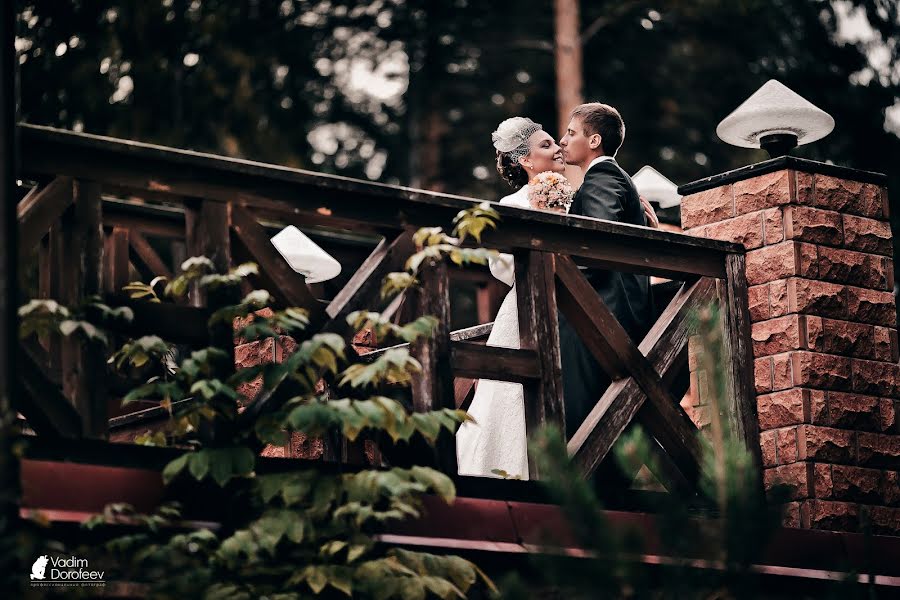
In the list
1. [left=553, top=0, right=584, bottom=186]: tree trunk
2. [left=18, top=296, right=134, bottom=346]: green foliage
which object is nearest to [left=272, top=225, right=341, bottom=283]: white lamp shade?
[left=18, top=296, right=134, bottom=346]: green foliage

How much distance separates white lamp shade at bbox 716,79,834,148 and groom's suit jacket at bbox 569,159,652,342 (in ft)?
2.77

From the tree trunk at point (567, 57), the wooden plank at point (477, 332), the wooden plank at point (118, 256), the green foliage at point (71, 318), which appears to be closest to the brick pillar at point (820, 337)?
the wooden plank at point (477, 332)

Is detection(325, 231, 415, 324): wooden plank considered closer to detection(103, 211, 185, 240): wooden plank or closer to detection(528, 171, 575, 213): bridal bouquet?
detection(528, 171, 575, 213): bridal bouquet

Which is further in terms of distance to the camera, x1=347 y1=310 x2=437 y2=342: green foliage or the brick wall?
the brick wall

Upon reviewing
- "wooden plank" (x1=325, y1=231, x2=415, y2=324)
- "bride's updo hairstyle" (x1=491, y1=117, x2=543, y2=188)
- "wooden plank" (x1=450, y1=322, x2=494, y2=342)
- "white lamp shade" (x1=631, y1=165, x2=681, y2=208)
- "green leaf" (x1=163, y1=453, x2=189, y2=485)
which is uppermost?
"white lamp shade" (x1=631, y1=165, x2=681, y2=208)

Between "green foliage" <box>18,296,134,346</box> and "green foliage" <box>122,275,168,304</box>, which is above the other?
"green foliage" <box>122,275,168,304</box>

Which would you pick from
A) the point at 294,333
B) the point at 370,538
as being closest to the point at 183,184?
the point at 294,333

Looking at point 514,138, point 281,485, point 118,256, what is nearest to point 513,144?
point 514,138

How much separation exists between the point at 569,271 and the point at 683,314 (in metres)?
0.70

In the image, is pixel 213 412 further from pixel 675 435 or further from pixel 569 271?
pixel 675 435

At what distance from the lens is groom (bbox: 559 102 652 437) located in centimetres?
668

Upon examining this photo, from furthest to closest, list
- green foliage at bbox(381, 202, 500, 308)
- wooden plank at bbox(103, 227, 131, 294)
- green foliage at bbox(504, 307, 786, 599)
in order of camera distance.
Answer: wooden plank at bbox(103, 227, 131, 294) → green foliage at bbox(381, 202, 500, 308) → green foliage at bbox(504, 307, 786, 599)

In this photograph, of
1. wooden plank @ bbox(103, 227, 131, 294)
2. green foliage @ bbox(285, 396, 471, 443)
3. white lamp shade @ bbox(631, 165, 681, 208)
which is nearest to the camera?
green foliage @ bbox(285, 396, 471, 443)

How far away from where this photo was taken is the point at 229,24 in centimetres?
1964
